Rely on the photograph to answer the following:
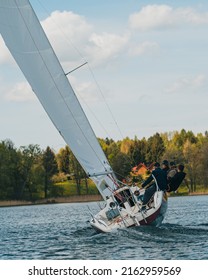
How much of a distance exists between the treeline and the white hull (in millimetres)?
34598

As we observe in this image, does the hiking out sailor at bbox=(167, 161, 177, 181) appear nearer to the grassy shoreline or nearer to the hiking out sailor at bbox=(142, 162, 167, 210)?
the hiking out sailor at bbox=(142, 162, 167, 210)

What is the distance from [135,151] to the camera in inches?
2542

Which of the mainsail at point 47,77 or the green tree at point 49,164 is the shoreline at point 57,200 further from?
the mainsail at point 47,77

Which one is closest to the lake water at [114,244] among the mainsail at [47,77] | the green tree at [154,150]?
the mainsail at [47,77]

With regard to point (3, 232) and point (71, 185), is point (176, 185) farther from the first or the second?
point (71, 185)

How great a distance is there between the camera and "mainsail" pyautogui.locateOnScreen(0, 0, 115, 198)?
789 inches

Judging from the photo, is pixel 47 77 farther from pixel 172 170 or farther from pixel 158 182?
pixel 172 170

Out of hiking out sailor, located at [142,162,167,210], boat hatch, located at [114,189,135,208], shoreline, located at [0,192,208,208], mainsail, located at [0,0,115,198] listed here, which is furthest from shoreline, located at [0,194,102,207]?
mainsail, located at [0,0,115,198]

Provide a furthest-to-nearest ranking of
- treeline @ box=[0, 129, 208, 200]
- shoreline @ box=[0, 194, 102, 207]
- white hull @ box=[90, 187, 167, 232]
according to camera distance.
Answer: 1. shoreline @ box=[0, 194, 102, 207]
2. treeline @ box=[0, 129, 208, 200]
3. white hull @ box=[90, 187, 167, 232]

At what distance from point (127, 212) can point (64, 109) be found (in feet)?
10.5

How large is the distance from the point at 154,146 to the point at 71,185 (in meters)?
9.59
